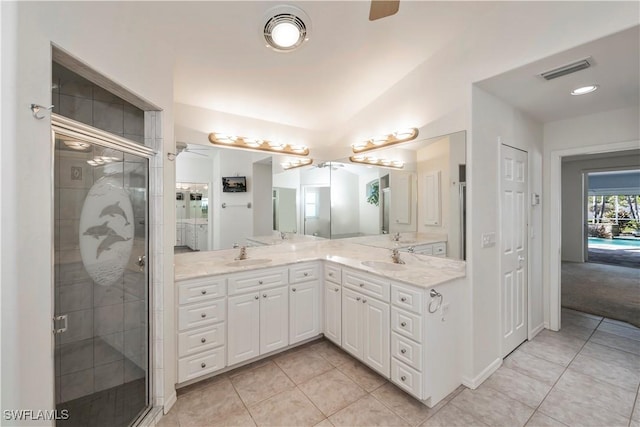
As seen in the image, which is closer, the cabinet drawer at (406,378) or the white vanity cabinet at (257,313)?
the cabinet drawer at (406,378)

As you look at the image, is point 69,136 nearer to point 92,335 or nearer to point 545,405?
point 92,335

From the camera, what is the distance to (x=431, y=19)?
2049mm

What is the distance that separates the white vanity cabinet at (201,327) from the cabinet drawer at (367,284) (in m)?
1.13

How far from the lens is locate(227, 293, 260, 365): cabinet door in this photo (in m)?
2.23

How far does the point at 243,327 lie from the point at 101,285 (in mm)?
1106

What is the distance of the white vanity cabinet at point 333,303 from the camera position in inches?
101

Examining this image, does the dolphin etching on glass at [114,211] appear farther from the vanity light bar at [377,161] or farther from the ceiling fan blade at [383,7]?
the vanity light bar at [377,161]

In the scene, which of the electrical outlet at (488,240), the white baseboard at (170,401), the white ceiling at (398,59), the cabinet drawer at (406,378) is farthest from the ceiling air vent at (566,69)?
the white baseboard at (170,401)

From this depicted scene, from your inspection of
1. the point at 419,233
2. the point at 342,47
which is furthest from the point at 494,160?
the point at 342,47

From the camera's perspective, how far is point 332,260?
269 centimetres

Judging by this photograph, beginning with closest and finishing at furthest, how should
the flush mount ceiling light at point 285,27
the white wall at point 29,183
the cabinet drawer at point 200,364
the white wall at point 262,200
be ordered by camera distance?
the white wall at point 29,183, the flush mount ceiling light at point 285,27, the cabinet drawer at point 200,364, the white wall at point 262,200

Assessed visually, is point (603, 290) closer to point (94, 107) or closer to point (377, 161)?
point (377, 161)

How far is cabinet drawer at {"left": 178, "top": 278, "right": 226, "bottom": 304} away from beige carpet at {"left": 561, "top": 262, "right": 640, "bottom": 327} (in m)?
4.71

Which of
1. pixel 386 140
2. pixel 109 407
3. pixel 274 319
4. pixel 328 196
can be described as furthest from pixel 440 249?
pixel 109 407
